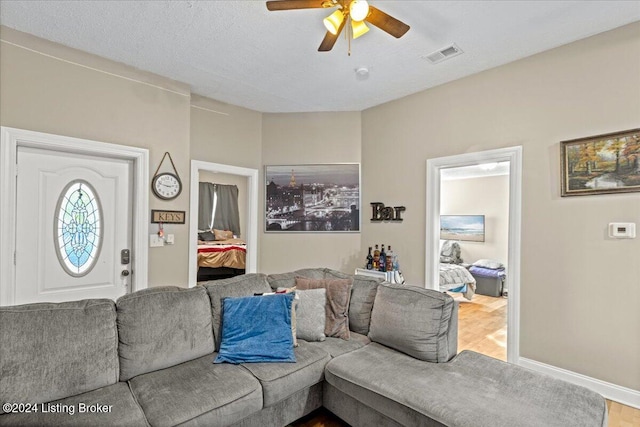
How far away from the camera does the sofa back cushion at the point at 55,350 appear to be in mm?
1576

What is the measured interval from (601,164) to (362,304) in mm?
2202

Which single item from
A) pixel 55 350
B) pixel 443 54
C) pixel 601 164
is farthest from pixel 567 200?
pixel 55 350

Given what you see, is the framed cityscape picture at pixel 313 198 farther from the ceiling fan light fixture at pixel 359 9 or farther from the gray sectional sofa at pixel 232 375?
the ceiling fan light fixture at pixel 359 9

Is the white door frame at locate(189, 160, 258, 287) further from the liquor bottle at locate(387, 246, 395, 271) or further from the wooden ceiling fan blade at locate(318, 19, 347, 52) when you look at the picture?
the wooden ceiling fan blade at locate(318, 19, 347, 52)

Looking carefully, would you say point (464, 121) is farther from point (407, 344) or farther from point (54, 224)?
point (54, 224)

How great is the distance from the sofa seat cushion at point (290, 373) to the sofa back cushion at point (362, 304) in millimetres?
495

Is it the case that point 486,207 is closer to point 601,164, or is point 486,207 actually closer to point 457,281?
point 457,281

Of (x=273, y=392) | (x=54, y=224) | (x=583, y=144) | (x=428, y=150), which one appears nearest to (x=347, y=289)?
(x=273, y=392)

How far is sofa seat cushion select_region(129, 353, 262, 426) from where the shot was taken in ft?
5.24

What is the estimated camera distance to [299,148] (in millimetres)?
4539

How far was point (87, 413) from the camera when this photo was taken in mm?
1533

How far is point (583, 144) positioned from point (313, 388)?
2848mm

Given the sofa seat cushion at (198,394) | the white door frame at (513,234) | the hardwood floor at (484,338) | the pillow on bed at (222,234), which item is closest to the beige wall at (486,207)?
the hardwood floor at (484,338)

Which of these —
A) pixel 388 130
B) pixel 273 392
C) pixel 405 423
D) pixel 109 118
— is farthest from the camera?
pixel 388 130
